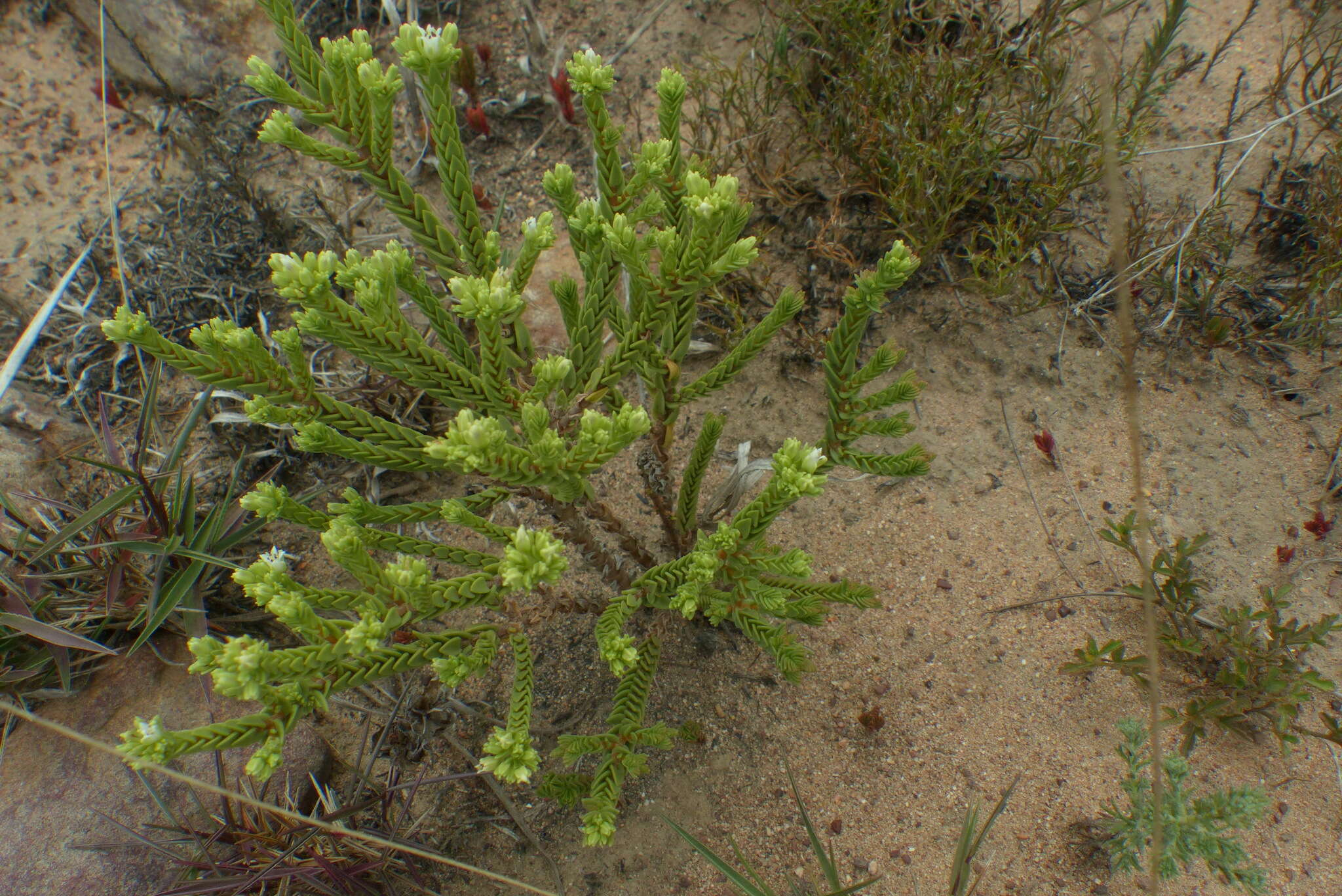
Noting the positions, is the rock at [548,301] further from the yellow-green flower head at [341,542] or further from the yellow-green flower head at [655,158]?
the yellow-green flower head at [341,542]

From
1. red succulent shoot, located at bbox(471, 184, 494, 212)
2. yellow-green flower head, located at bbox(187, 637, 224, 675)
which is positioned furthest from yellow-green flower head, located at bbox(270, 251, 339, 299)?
red succulent shoot, located at bbox(471, 184, 494, 212)

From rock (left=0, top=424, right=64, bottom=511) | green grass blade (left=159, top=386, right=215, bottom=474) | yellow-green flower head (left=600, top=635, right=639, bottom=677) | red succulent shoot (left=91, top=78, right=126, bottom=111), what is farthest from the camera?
red succulent shoot (left=91, top=78, right=126, bottom=111)

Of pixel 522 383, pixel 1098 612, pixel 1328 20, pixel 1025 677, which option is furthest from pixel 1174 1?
pixel 522 383

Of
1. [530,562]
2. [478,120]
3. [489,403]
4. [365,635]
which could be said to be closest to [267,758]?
[365,635]

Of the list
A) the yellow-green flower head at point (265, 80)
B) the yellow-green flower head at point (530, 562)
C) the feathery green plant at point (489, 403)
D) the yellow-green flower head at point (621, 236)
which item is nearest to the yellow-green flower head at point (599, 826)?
the feathery green plant at point (489, 403)

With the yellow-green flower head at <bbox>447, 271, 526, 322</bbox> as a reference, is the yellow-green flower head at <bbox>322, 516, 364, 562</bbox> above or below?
below

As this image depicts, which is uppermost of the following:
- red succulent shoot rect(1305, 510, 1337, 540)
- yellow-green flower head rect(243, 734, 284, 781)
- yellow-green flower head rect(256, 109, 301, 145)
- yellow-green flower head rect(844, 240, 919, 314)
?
yellow-green flower head rect(256, 109, 301, 145)

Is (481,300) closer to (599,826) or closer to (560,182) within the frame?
(560,182)

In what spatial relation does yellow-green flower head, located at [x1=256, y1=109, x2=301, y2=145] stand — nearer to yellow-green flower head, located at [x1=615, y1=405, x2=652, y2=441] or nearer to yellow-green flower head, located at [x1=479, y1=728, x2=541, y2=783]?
yellow-green flower head, located at [x1=615, y1=405, x2=652, y2=441]
